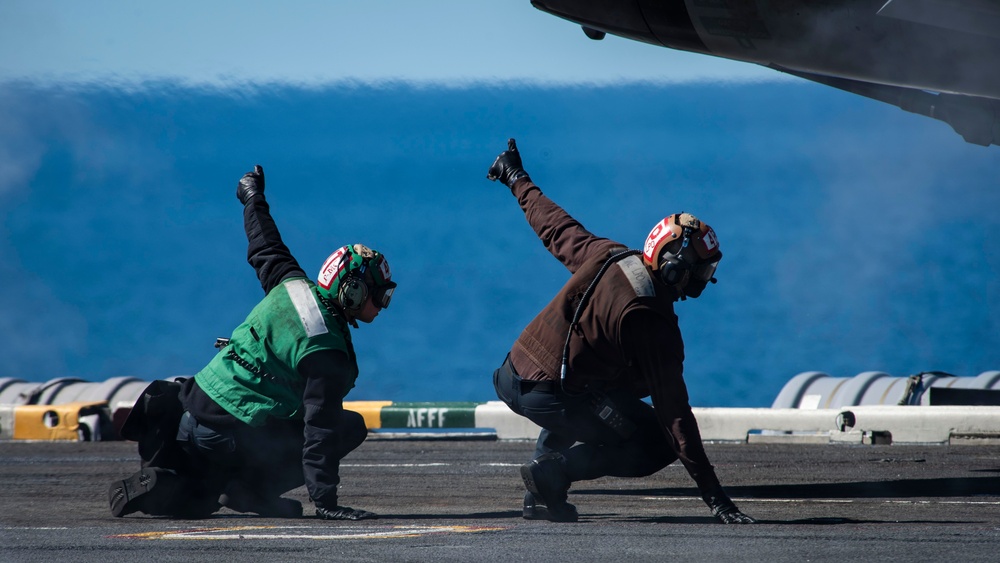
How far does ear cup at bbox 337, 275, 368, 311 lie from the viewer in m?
5.34

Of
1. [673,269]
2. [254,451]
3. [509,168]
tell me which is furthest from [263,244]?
[673,269]

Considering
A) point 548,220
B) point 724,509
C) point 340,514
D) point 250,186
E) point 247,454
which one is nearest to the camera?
point 724,509

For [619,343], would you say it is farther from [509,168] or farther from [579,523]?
[509,168]

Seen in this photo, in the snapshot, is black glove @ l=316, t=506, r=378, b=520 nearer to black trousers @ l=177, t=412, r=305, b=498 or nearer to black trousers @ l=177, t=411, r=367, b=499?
black trousers @ l=177, t=411, r=367, b=499

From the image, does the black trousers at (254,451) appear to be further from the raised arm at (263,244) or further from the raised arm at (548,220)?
the raised arm at (548,220)

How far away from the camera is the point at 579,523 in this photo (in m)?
4.98

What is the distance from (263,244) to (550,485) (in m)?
2.02

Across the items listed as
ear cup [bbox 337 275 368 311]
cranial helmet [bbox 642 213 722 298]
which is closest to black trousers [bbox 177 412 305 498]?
ear cup [bbox 337 275 368 311]

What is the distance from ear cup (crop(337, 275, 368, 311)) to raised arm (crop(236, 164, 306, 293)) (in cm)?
46

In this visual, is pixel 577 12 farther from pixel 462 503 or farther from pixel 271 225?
pixel 462 503

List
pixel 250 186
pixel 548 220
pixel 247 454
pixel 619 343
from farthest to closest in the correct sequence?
pixel 250 186 → pixel 548 220 → pixel 247 454 → pixel 619 343

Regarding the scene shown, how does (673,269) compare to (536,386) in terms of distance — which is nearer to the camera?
(673,269)

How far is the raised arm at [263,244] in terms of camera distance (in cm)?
588

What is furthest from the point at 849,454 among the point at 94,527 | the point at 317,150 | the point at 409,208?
the point at 317,150
